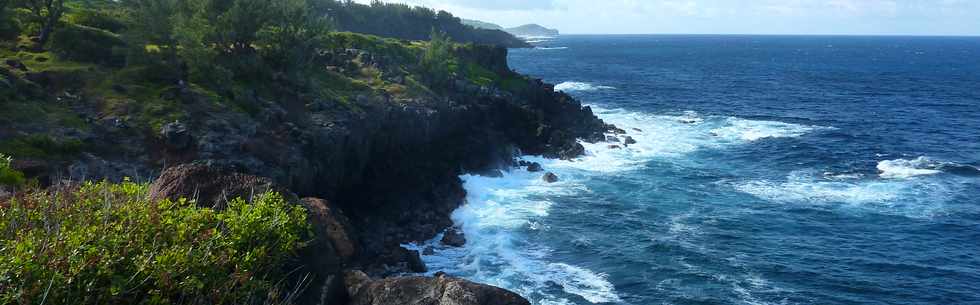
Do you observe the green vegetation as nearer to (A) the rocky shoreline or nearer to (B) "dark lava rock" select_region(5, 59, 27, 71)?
(B) "dark lava rock" select_region(5, 59, 27, 71)

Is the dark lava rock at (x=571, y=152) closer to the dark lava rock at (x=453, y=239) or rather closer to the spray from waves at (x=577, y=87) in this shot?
the dark lava rock at (x=453, y=239)

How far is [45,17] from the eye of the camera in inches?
2201

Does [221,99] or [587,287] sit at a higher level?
[221,99]

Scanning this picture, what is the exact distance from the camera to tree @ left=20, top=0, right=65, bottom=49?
174 ft

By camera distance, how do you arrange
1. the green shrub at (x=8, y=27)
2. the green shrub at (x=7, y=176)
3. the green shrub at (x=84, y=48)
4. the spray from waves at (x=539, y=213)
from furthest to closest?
the green shrub at (x=8, y=27), the green shrub at (x=84, y=48), the spray from waves at (x=539, y=213), the green shrub at (x=7, y=176)

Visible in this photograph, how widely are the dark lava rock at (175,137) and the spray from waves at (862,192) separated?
168 feet

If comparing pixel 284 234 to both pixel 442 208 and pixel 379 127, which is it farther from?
pixel 379 127

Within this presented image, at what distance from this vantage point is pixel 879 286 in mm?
39281

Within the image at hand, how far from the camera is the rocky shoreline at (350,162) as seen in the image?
826 inches

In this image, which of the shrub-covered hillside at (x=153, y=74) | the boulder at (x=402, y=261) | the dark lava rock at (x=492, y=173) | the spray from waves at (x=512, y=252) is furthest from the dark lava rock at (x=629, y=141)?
the boulder at (x=402, y=261)

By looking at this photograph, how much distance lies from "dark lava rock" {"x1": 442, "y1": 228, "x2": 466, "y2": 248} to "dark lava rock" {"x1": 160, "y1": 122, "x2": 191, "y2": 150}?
20.3 m

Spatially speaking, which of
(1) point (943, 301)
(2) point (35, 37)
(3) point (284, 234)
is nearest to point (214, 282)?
(3) point (284, 234)

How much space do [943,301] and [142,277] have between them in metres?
44.3

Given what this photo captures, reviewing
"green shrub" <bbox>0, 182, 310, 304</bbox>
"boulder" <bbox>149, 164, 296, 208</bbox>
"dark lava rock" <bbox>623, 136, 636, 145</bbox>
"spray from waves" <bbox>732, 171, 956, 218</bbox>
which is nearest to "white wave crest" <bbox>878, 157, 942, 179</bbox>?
"spray from waves" <bbox>732, 171, 956, 218</bbox>
